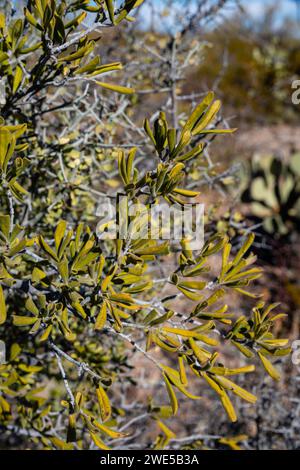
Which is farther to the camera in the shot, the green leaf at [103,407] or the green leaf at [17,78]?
the green leaf at [17,78]

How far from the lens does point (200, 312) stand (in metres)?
1.02

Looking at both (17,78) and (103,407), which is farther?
(17,78)

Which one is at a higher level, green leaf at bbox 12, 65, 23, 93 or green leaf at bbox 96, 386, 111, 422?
green leaf at bbox 12, 65, 23, 93

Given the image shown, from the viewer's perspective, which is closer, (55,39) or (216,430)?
(55,39)

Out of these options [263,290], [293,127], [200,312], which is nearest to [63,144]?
[200,312]

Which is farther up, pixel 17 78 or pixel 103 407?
pixel 17 78

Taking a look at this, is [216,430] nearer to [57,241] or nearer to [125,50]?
[57,241]

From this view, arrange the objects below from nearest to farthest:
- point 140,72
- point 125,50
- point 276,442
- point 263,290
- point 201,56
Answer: point 276,442, point 201,56, point 140,72, point 125,50, point 263,290

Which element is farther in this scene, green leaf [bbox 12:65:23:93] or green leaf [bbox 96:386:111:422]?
green leaf [bbox 12:65:23:93]

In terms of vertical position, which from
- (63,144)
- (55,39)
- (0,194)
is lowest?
(0,194)

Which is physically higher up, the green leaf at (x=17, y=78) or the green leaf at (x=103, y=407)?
the green leaf at (x=17, y=78)

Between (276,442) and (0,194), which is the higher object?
(0,194)

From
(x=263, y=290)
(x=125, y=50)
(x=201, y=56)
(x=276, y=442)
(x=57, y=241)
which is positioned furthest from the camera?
(x=263, y=290)
